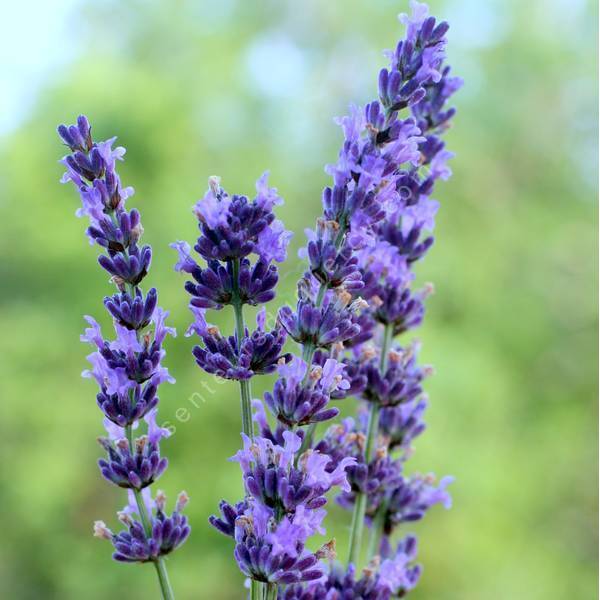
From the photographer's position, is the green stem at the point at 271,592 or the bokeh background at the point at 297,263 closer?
the green stem at the point at 271,592

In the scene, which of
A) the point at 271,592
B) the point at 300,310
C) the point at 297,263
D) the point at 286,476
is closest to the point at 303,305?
the point at 300,310

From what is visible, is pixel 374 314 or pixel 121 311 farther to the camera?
pixel 374 314

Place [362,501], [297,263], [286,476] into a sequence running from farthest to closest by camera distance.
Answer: [297,263], [362,501], [286,476]

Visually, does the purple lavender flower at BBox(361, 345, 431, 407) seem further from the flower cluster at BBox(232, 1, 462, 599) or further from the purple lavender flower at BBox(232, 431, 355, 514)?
the purple lavender flower at BBox(232, 431, 355, 514)

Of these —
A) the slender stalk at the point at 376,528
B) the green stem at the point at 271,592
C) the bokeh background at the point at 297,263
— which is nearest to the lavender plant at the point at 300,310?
the green stem at the point at 271,592

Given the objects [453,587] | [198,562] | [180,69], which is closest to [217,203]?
[198,562]

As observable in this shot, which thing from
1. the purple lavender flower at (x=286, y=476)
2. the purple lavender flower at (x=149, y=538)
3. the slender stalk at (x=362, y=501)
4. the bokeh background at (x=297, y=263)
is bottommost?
the purple lavender flower at (x=149, y=538)

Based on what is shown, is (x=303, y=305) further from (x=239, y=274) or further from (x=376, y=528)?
(x=376, y=528)

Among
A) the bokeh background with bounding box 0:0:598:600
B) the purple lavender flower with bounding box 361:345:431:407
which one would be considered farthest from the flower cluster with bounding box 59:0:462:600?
the bokeh background with bounding box 0:0:598:600

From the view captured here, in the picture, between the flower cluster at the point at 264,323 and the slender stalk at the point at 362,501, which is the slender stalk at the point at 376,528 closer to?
the slender stalk at the point at 362,501
